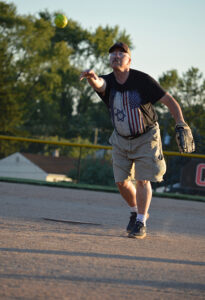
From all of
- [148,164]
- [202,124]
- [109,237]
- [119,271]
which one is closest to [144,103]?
[148,164]

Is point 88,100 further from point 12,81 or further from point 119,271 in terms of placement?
point 119,271

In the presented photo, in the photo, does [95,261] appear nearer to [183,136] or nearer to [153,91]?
[183,136]

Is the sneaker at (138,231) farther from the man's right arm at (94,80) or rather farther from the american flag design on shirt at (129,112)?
the man's right arm at (94,80)

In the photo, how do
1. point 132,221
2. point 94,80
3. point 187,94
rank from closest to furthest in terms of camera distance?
point 94,80 → point 132,221 → point 187,94

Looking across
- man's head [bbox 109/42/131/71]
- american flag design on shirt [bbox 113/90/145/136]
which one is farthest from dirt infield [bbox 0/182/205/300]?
man's head [bbox 109/42/131/71]

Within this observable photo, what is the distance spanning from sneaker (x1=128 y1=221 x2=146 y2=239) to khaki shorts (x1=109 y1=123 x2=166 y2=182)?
18.6 inches

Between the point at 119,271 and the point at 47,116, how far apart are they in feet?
179

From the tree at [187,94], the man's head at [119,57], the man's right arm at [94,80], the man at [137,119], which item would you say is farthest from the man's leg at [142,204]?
the tree at [187,94]

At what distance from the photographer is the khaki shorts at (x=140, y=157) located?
4.83 metres

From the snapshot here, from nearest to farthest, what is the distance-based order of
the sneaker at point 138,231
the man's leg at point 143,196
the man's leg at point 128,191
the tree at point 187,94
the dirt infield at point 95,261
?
the dirt infield at point 95,261 → the sneaker at point 138,231 → the man's leg at point 143,196 → the man's leg at point 128,191 → the tree at point 187,94

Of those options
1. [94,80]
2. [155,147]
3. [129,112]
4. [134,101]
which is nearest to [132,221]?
[155,147]

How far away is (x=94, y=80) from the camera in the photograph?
459 centimetres

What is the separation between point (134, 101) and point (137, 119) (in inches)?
7.1

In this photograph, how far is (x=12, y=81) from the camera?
4669cm
